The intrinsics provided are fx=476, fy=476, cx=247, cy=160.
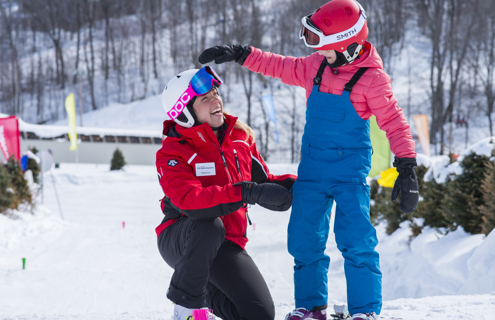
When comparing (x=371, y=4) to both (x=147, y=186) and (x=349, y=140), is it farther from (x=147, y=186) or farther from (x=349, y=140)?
(x=349, y=140)

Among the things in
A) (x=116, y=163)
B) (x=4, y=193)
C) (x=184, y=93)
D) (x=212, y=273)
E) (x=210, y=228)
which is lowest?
(x=116, y=163)

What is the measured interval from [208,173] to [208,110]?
404 mm

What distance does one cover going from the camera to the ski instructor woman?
2557 mm

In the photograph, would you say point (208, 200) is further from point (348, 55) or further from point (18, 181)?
point (18, 181)

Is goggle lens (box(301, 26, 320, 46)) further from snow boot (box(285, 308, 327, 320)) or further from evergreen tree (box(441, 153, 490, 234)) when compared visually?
evergreen tree (box(441, 153, 490, 234))

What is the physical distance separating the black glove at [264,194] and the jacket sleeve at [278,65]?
33.8 inches

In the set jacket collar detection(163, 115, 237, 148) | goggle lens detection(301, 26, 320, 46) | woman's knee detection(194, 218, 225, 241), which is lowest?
woman's knee detection(194, 218, 225, 241)

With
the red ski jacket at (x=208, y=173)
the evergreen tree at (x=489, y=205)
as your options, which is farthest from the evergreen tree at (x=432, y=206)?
the red ski jacket at (x=208, y=173)

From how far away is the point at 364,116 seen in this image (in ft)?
9.28

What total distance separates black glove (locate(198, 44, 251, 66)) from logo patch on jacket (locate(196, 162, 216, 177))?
674mm

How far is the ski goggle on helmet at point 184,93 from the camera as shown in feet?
9.41

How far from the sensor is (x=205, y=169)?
2766 mm

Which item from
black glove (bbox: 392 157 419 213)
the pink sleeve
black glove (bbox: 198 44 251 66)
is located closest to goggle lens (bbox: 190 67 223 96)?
black glove (bbox: 198 44 251 66)

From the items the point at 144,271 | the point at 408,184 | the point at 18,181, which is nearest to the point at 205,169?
the point at 408,184
